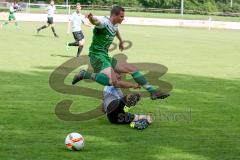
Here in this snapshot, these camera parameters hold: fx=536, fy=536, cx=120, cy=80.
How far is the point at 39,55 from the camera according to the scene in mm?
22672

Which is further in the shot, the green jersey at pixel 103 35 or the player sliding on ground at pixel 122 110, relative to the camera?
the green jersey at pixel 103 35

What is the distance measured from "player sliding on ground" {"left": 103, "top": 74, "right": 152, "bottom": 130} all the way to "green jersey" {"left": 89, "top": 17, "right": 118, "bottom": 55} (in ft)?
4.37

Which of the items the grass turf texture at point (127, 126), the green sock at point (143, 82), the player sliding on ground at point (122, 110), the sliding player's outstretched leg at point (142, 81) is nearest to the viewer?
the grass turf texture at point (127, 126)

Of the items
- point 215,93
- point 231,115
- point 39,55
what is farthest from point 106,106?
point 39,55

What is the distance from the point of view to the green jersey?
34.4 ft

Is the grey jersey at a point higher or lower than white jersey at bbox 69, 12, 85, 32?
lower

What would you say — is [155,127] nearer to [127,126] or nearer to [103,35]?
[127,126]

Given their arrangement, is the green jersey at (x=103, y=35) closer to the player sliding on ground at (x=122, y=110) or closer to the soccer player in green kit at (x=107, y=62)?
the soccer player in green kit at (x=107, y=62)

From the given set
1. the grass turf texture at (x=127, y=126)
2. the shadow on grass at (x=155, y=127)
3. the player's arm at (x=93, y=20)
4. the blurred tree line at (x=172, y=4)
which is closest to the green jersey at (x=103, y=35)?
the player's arm at (x=93, y=20)

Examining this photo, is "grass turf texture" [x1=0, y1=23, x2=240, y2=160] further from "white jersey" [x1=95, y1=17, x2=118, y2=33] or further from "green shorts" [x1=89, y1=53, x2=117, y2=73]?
"white jersey" [x1=95, y1=17, x2=118, y2=33]

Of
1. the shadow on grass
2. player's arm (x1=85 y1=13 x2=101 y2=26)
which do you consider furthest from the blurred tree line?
player's arm (x1=85 y1=13 x2=101 y2=26)

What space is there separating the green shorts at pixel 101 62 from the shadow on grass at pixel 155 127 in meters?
1.12

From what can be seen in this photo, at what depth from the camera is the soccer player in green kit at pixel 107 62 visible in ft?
33.9

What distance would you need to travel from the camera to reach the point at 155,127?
31.6ft
